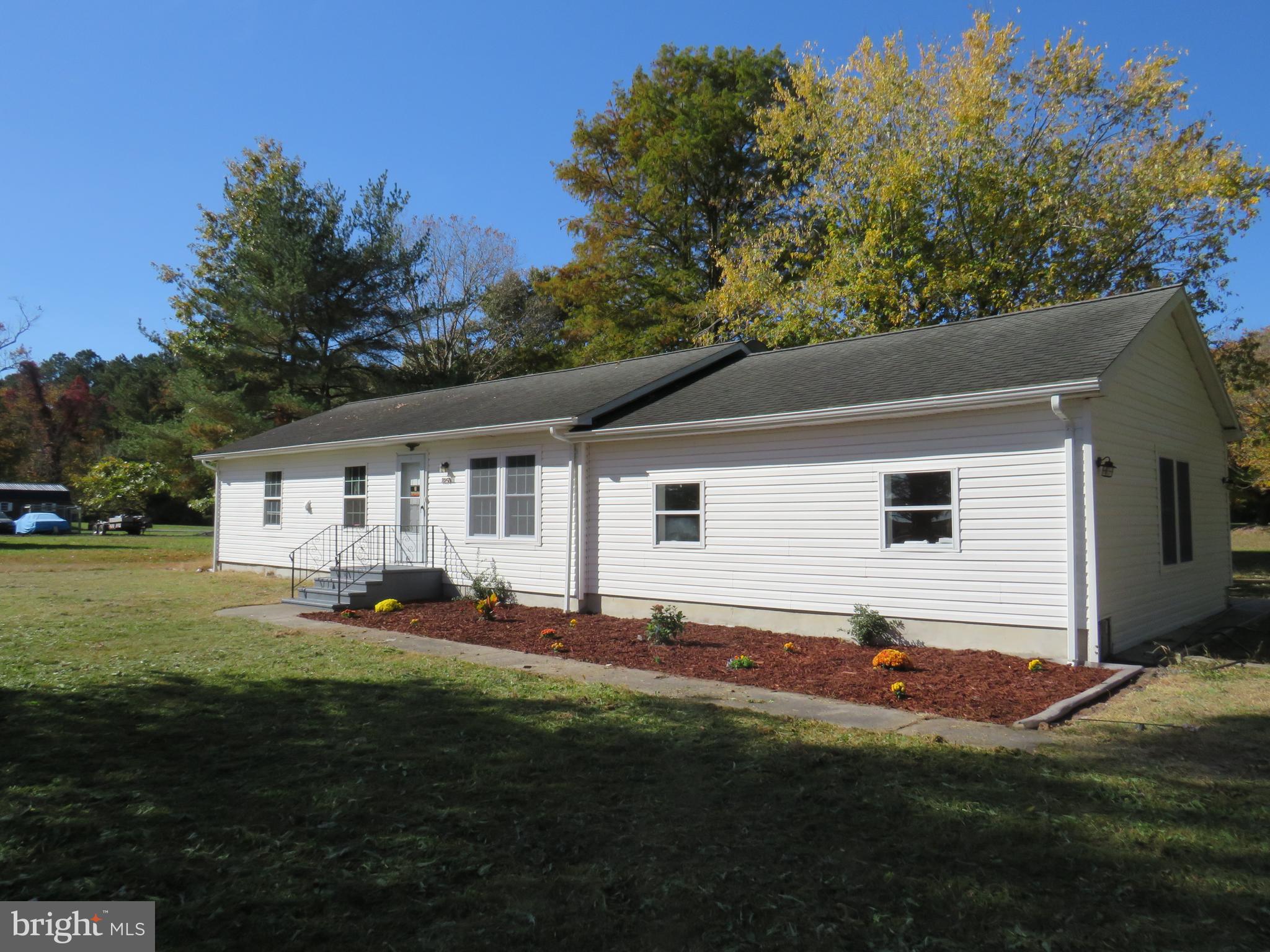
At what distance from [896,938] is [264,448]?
61.5ft

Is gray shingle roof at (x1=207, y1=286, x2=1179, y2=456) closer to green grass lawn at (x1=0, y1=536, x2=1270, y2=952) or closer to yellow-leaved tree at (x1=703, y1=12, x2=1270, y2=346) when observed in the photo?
green grass lawn at (x1=0, y1=536, x2=1270, y2=952)

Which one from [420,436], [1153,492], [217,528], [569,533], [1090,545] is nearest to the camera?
[1090,545]

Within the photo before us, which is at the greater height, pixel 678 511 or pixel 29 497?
pixel 29 497

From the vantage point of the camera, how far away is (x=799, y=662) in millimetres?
8914

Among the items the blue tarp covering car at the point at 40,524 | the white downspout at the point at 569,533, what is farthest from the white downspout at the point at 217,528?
the blue tarp covering car at the point at 40,524

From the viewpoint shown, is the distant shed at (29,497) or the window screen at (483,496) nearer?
the window screen at (483,496)

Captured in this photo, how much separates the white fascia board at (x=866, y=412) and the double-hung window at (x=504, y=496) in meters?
1.63

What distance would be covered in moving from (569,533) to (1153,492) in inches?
307

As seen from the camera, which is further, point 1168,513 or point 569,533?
point 569,533

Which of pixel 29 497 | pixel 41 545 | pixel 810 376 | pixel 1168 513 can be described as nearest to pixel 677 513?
pixel 810 376

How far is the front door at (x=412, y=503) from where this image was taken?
15.6m

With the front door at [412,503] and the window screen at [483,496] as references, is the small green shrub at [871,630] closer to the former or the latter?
the window screen at [483,496]

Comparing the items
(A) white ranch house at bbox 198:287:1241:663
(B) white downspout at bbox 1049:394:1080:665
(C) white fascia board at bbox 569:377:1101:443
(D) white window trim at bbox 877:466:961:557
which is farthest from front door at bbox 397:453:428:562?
(B) white downspout at bbox 1049:394:1080:665

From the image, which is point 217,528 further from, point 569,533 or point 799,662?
point 799,662
